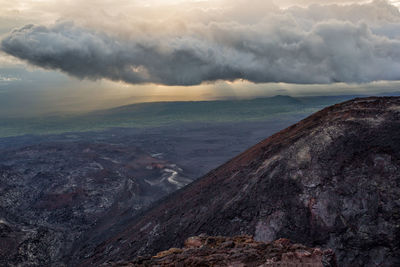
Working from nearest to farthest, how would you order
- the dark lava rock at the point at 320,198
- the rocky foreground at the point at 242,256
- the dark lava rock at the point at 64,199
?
1. the rocky foreground at the point at 242,256
2. the dark lava rock at the point at 320,198
3. the dark lava rock at the point at 64,199

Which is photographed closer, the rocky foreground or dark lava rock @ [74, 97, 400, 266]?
the rocky foreground

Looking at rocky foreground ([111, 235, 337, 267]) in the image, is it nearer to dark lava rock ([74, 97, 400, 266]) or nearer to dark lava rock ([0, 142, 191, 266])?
dark lava rock ([74, 97, 400, 266])

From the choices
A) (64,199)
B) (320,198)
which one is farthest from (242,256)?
(64,199)

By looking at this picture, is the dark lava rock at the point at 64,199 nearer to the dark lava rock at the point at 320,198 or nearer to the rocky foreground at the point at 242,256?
the dark lava rock at the point at 320,198

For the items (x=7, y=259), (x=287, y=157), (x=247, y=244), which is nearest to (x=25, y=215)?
(x=7, y=259)

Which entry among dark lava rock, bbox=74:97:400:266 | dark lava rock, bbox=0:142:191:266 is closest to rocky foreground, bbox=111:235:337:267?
dark lava rock, bbox=74:97:400:266

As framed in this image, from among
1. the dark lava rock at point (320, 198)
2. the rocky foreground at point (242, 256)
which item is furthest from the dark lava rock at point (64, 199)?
the rocky foreground at point (242, 256)
